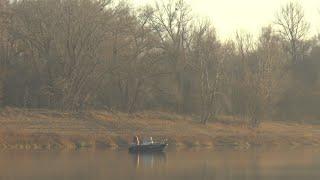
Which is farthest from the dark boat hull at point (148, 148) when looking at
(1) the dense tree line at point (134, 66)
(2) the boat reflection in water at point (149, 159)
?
(1) the dense tree line at point (134, 66)

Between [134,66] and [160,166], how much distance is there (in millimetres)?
35560

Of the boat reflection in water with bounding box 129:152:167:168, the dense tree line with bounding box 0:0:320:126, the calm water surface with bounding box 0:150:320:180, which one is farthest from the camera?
the dense tree line with bounding box 0:0:320:126

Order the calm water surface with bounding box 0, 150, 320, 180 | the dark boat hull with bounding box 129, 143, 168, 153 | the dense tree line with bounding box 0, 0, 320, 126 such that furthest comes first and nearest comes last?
the dense tree line with bounding box 0, 0, 320, 126
the dark boat hull with bounding box 129, 143, 168, 153
the calm water surface with bounding box 0, 150, 320, 180

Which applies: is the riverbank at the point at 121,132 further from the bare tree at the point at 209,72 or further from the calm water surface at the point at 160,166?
the calm water surface at the point at 160,166

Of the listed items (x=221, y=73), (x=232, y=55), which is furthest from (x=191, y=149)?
(x=232, y=55)

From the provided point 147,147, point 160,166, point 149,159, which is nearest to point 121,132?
point 147,147

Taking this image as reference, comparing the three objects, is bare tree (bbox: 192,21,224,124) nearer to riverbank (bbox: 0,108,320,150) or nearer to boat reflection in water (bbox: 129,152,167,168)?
riverbank (bbox: 0,108,320,150)

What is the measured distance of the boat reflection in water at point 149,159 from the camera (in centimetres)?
4212

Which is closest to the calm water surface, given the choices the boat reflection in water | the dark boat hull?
the boat reflection in water

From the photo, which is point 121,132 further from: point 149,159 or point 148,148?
point 149,159

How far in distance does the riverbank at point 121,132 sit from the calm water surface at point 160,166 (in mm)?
7058

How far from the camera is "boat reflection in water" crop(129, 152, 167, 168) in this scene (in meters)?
42.1

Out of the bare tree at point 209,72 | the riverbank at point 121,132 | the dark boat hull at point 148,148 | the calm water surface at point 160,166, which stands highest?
the bare tree at point 209,72

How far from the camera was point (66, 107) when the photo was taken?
226 ft
